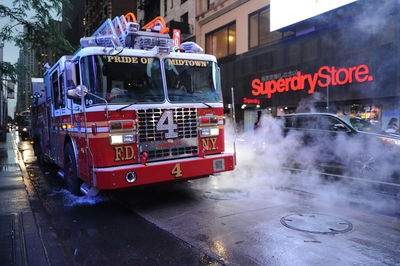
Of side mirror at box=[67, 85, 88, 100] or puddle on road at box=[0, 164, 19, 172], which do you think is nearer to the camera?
side mirror at box=[67, 85, 88, 100]

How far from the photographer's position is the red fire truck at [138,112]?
16.0 ft

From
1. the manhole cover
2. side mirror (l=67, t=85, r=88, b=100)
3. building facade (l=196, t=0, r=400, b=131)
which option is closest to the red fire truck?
side mirror (l=67, t=85, r=88, b=100)

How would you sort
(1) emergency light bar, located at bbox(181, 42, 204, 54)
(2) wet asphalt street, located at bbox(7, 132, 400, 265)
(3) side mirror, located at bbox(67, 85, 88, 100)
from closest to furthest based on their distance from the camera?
(2) wet asphalt street, located at bbox(7, 132, 400, 265), (3) side mirror, located at bbox(67, 85, 88, 100), (1) emergency light bar, located at bbox(181, 42, 204, 54)

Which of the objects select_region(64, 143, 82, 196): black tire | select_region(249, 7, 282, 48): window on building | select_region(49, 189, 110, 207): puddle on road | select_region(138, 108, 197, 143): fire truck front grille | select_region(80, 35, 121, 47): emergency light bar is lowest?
select_region(49, 189, 110, 207): puddle on road

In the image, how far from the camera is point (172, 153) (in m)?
5.40

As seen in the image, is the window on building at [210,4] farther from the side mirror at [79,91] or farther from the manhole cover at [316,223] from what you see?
the manhole cover at [316,223]

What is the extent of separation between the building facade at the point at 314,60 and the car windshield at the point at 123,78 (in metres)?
8.62

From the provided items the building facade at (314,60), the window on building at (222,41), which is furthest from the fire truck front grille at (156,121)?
→ the window on building at (222,41)

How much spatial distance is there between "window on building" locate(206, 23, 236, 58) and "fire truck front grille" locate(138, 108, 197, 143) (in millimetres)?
15726

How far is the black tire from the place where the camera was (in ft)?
19.3

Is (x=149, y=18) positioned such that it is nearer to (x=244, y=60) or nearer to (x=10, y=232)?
(x=244, y=60)

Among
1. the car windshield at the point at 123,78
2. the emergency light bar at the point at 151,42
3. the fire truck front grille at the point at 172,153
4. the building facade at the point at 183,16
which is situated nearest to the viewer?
the car windshield at the point at 123,78

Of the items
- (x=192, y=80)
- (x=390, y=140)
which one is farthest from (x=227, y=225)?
(x=390, y=140)

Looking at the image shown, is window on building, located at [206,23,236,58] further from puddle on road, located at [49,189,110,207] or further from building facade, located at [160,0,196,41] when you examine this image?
puddle on road, located at [49,189,110,207]
